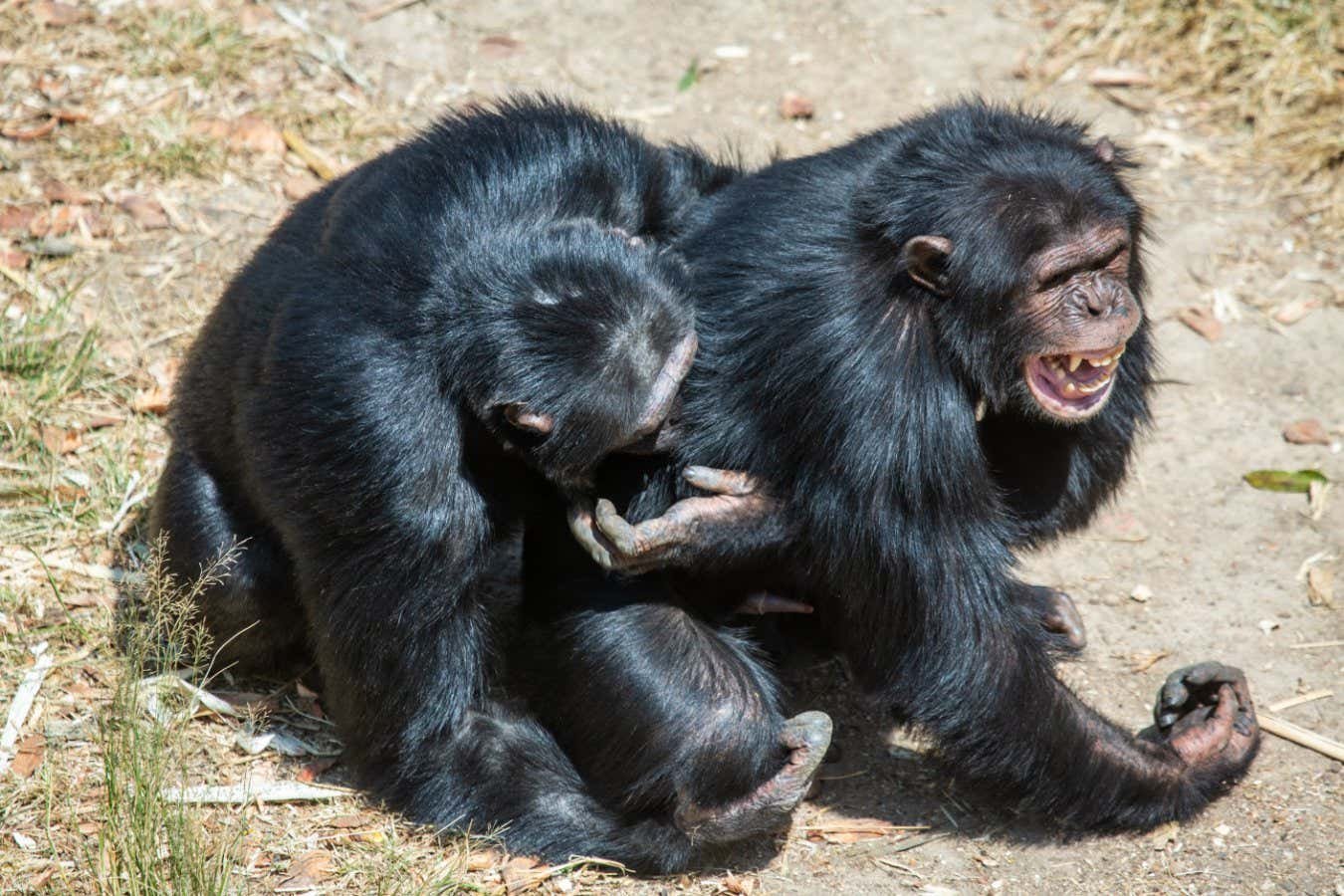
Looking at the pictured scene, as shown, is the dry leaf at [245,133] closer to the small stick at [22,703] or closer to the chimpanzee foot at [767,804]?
the small stick at [22,703]

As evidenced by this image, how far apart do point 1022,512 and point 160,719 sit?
3532 mm

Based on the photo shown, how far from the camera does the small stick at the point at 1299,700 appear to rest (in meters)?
6.24

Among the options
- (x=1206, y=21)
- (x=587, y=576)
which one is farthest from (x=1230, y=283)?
(x=587, y=576)

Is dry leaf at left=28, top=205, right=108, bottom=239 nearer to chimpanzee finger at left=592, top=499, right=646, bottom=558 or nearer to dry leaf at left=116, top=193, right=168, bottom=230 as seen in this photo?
dry leaf at left=116, top=193, right=168, bottom=230

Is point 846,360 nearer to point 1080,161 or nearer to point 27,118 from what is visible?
point 1080,161

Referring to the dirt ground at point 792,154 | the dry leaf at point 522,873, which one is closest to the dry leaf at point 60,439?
the dirt ground at point 792,154

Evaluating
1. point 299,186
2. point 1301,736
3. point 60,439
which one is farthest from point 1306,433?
point 60,439

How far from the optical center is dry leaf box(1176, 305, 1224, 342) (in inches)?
321

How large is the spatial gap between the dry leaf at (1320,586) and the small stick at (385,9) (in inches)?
270

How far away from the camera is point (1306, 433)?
7.57 metres

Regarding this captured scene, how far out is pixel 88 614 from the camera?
6.50m

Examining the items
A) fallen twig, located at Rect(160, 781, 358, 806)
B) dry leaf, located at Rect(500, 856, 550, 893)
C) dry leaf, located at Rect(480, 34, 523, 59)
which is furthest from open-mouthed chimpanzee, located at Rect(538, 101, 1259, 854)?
dry leaf, located at Rect(480, 34, 523, 59)

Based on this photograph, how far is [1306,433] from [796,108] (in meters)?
3.83

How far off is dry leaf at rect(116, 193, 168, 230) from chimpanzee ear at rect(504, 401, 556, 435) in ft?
14.0
